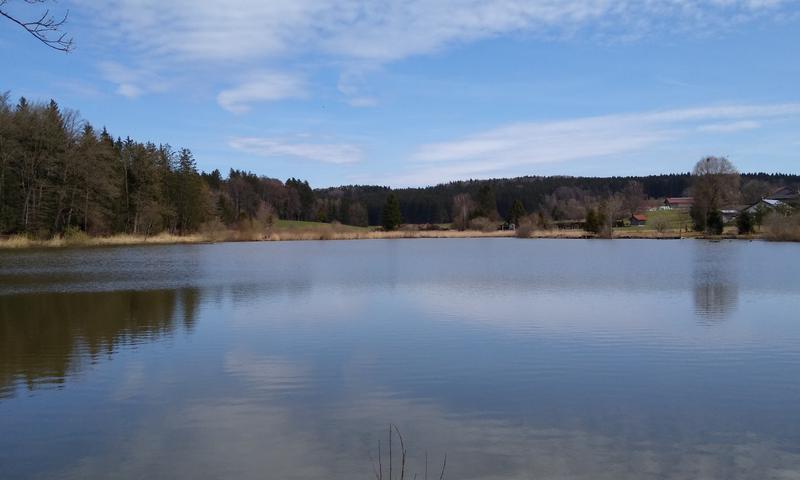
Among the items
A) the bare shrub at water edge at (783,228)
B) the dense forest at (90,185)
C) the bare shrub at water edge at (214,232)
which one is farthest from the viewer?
the bare shrub at water edge at (214,232)

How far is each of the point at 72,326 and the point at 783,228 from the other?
4749 centimetres

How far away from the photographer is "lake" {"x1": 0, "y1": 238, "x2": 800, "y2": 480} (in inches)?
197

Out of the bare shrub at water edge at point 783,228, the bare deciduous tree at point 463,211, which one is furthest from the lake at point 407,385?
the bare deciduous tree at point 463,211

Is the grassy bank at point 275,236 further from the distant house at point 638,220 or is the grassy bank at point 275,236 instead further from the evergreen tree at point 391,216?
the distant house at point 638,220

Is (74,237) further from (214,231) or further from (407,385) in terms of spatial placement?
(407,385)

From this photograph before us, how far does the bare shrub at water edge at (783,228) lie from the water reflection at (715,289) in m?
21.7

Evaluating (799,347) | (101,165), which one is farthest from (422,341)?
(101,165)

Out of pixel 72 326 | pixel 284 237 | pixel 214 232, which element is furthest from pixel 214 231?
pixel 72 326

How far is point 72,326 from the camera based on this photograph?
1170cm

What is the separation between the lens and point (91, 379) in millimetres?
7637

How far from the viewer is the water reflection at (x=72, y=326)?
27.0 ft

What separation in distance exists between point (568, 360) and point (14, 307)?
1304cm

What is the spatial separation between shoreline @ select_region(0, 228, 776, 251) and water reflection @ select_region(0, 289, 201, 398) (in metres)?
26.8

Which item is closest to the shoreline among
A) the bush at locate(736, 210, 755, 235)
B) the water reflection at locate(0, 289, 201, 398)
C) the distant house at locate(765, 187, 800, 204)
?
the bush at locate(736, 210, 755, 235)
